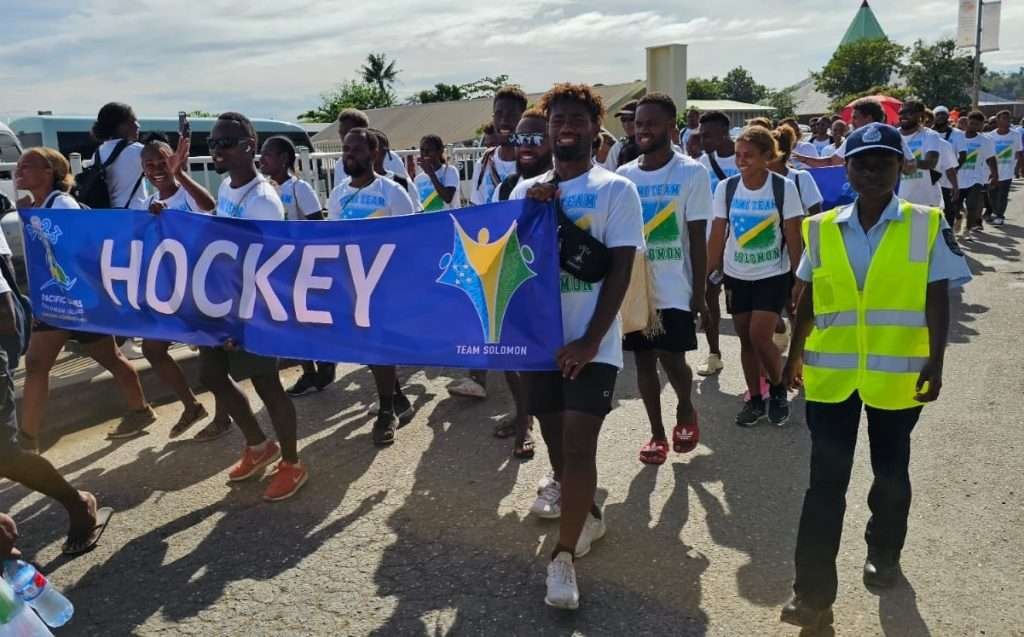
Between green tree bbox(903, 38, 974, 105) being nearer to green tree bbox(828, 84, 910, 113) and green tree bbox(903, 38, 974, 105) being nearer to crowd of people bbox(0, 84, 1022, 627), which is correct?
green tree bbox(828, 84, 910, 113)

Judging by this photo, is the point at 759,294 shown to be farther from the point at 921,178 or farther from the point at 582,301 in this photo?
the point at 921,178

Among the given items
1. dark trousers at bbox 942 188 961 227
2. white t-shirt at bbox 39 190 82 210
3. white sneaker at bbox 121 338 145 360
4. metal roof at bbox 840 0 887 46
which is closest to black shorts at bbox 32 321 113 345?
white t-shirt at bbox 39 190 82 210

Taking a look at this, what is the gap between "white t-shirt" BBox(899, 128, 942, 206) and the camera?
28.2 ft

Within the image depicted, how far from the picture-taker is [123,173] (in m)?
6.33

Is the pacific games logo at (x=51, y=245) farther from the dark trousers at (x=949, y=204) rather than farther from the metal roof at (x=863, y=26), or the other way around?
the metal roof at (x=863, y=26)

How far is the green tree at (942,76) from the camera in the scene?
53094 millimetres

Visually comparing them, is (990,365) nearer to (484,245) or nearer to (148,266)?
(484,245)

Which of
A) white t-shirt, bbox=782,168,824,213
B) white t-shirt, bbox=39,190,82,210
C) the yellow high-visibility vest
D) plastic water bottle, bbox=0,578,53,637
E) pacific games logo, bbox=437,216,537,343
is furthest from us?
white t-shirt, bbox=782,168,824,213

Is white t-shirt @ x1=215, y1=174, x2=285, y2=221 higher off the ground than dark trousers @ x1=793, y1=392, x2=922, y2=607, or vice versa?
white t-shirt @ x1=215, y1=174, x2=285, y2=221

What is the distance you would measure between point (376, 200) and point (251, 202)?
106 cm

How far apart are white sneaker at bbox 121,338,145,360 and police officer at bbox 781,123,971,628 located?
5979 millimetres

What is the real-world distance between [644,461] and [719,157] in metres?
3.77

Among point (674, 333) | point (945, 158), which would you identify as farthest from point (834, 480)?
point (945, 158)

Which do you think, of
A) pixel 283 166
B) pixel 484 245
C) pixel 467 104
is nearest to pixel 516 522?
pixel 484 245
